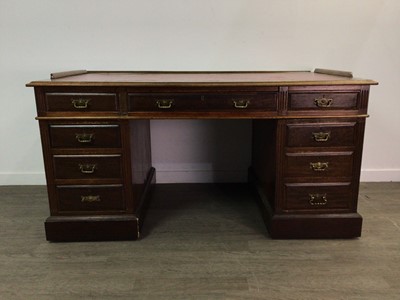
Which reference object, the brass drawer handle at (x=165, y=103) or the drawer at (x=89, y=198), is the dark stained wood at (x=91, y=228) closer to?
the drawer at (x=89, y=198)

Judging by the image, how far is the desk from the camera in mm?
1636

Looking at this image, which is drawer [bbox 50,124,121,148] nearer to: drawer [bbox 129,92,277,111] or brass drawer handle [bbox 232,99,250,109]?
drawer [bbox 129,92,277,111]

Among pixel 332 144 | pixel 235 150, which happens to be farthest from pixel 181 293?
pixel 235 150

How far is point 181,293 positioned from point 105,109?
0.89 m

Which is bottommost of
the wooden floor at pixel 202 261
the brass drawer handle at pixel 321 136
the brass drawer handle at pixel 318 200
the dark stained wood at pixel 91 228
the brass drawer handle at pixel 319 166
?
the wooden floor at pixel 202 261

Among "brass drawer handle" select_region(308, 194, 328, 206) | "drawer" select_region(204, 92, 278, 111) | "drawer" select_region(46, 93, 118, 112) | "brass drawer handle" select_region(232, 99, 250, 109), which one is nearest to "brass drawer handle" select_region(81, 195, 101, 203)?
"drawer" select_region(46, 93, 118, 112)

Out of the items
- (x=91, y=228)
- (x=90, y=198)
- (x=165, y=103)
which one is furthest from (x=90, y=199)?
(x=165, y=103)

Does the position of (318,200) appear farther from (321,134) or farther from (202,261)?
(202,261)

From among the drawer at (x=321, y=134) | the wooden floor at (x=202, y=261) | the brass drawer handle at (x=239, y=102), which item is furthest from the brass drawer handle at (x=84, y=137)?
the drawer at (x=321, y=134)

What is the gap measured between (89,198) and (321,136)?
119 centimetres

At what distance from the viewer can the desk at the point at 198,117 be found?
164 centimetres

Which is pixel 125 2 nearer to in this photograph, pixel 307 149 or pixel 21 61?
pixel 21 61

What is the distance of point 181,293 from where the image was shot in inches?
54.1

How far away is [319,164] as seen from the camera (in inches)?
68.0
